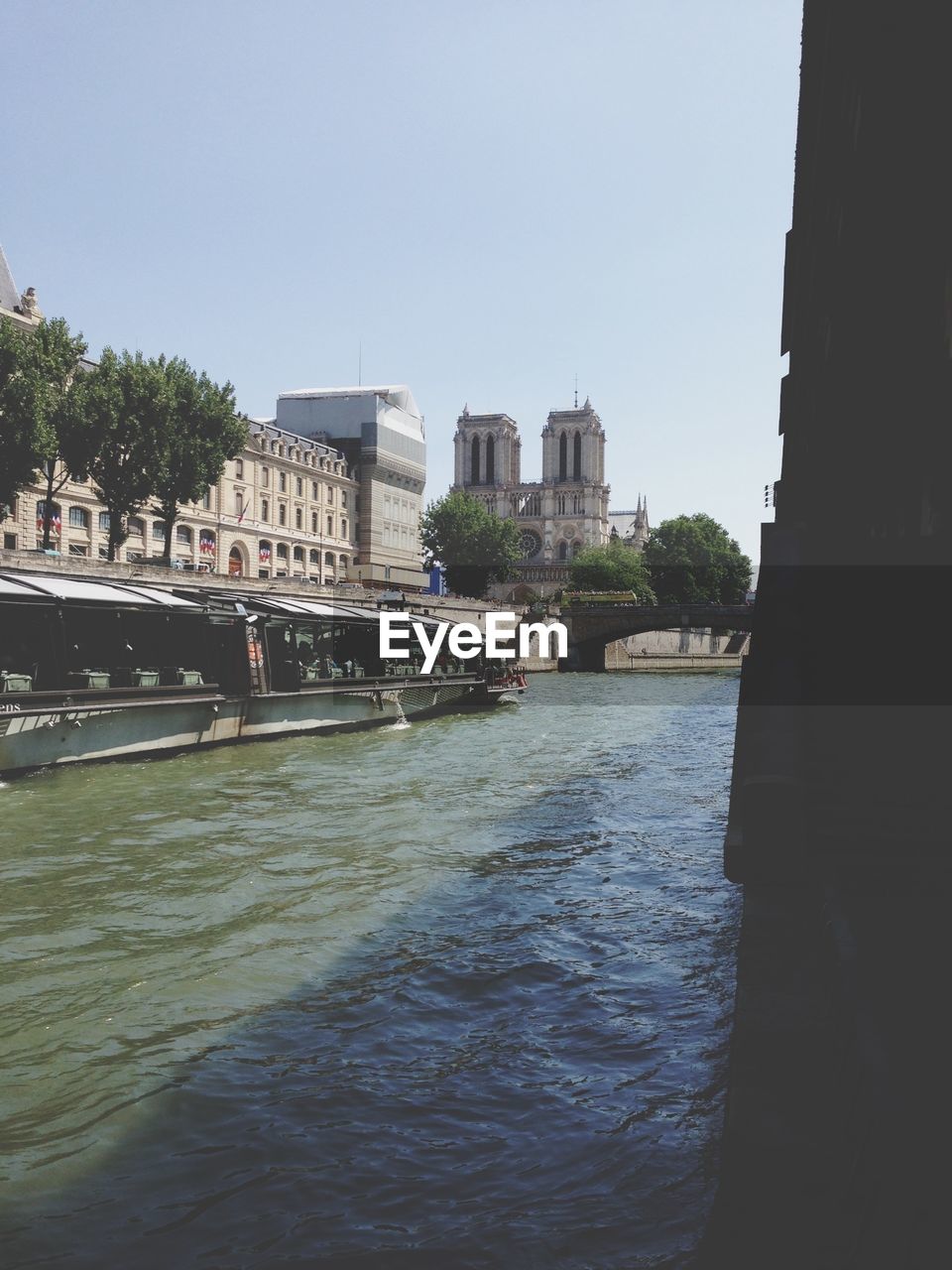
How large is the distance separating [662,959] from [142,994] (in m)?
4.20

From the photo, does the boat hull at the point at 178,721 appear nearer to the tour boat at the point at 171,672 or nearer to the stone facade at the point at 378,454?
the tour boat at the point at 171,672

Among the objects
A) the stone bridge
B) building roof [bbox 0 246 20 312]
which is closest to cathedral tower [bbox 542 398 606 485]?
the stone bridge

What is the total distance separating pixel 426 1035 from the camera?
Result: 25.9 feet

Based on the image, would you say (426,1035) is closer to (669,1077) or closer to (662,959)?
(669,1077)

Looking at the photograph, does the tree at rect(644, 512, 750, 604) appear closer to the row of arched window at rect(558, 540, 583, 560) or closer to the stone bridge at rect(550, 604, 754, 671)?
the row of arched window at rect(558, 540, 583, 560)

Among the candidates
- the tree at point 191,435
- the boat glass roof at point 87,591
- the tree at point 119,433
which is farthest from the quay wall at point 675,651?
the boat glass roof at point 87,591

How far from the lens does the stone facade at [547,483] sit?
177 meters

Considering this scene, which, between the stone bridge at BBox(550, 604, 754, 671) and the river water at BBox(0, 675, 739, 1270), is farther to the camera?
the stone bridge at BBox(550, 604, 754, 671)

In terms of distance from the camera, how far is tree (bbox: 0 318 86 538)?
43.3 meters

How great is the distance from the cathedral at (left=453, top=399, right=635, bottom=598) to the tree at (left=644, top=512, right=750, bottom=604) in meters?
26.6

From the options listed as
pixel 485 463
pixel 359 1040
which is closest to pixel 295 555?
pixel 359 1040

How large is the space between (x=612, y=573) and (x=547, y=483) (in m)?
49.4

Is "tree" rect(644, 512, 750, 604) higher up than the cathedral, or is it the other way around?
the cathedral

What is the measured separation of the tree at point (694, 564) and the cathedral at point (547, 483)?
26555mm
